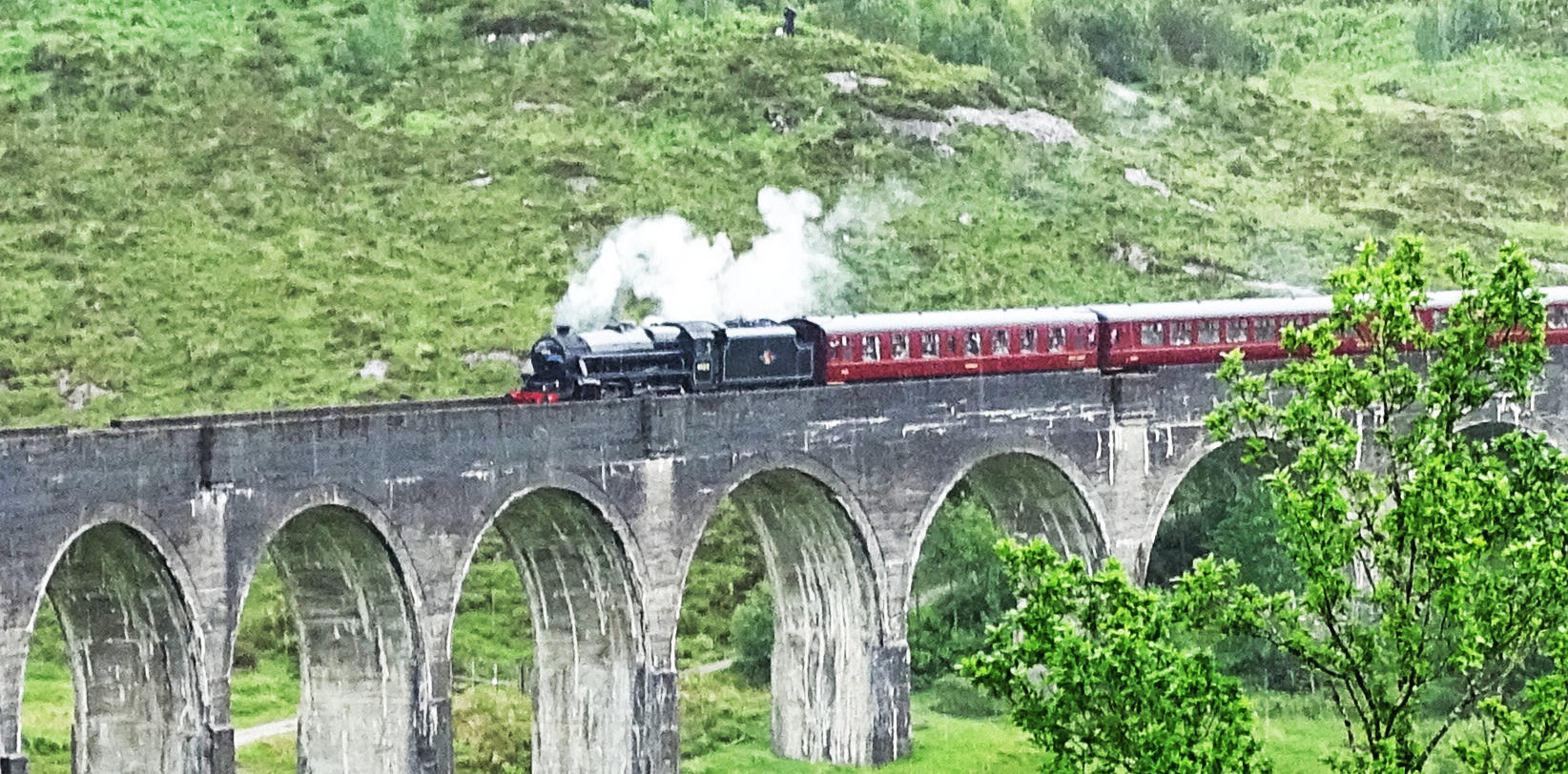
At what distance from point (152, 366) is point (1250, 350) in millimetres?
26270

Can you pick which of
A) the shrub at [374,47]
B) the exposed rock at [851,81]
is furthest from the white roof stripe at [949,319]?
the shrub at [374,47]

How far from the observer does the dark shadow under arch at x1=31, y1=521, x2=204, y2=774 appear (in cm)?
3306

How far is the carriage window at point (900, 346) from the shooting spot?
145 ft

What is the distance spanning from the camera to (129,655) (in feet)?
110

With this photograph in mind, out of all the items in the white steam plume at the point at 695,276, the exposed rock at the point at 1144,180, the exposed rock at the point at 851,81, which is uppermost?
the exposed rock at the point at 851,81

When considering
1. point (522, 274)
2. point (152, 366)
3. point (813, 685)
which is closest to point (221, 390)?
point (152, 366)

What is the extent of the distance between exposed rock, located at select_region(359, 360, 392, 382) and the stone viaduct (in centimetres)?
1778

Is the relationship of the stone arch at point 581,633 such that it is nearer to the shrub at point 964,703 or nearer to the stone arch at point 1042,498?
the stone arch at point 1042,498

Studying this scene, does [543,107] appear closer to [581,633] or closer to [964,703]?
[964,703]

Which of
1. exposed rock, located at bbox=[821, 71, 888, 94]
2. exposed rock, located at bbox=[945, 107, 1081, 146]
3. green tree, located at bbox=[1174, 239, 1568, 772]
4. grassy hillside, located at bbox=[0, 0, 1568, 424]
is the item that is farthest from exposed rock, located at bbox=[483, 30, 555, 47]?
green tree, located at bbox=[1174, 239, 1568, 772]

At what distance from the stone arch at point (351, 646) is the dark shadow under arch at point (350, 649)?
0.5 inches

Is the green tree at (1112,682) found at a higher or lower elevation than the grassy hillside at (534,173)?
lower

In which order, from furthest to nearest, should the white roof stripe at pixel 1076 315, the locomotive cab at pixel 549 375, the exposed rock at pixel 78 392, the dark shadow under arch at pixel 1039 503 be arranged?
1. the exposed rock at pixel 78 392
2. the dark shadow under arch at pixel 1039 503
3. the white roof stripe at pixel 1076 315
4. the locomotive cab at pixel 549 375

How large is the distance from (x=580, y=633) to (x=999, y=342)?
10.1 metres
